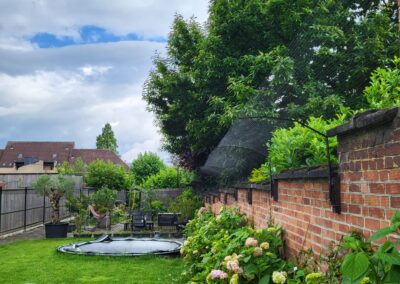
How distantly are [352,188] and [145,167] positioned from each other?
108 feet

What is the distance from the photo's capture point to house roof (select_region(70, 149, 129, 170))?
46444 millimetres

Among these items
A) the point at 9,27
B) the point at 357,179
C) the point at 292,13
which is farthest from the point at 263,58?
the point at 357,179

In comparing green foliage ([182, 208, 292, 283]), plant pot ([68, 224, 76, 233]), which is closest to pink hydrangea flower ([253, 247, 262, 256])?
green foliage ([182, 208, 292, 283])

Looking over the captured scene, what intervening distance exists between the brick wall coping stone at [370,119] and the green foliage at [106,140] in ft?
178

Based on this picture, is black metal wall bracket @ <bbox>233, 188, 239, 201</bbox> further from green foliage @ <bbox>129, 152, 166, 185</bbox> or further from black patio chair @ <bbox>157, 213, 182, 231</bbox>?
green foliage @ <bbox>129, 152, 166, 185</bbox>

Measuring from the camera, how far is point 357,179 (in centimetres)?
240

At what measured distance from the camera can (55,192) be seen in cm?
1332

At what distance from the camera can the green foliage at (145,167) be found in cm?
3469

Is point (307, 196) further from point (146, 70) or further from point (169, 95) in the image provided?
point (146, 70)

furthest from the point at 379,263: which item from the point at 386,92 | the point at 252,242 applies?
the point at 386,92

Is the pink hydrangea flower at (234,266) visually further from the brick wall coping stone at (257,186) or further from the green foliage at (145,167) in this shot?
the green foliage at (145,167)

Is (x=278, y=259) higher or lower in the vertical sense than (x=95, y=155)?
lower

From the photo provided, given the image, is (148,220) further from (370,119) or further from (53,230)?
(370,119)

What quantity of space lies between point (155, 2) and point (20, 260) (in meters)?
5.89
